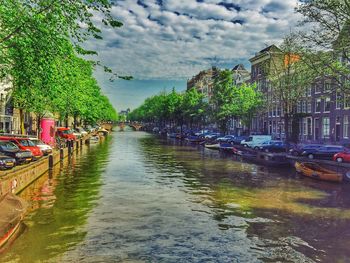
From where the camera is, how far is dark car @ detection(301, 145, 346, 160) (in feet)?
140

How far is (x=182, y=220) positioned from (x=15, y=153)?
1655 cm

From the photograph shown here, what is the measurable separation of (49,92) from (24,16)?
896 centimetres

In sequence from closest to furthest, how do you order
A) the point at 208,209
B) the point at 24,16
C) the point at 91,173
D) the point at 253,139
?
the point at 24,16, the point at 208,209, the point at 91,173, the point at 253,139

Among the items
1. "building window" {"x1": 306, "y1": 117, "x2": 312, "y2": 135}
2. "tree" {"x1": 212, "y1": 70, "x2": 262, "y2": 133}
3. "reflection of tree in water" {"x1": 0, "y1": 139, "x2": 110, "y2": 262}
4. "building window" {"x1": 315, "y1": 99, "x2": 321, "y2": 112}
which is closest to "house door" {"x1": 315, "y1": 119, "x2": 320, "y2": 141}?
"building window" {"x1": 306, "y1": 117, "x2": 312, "y2": 135}

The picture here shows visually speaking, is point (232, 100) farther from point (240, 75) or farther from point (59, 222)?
point (59, 222)

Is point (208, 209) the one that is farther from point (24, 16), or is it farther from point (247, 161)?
point (247, 161)

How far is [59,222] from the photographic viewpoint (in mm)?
18062

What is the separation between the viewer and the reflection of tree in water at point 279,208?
15125 millimetres

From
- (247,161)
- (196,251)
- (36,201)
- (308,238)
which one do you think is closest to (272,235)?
(308,238)

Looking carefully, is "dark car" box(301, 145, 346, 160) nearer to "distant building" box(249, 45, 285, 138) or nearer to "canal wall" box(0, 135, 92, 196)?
"distant building" box(249, 45, 285, 138)

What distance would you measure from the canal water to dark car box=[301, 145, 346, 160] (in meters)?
11.6

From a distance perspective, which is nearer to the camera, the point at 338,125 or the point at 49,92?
the point at 49,92

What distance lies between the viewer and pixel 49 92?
25.6m

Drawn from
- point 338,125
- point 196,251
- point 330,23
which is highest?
point 330,23
